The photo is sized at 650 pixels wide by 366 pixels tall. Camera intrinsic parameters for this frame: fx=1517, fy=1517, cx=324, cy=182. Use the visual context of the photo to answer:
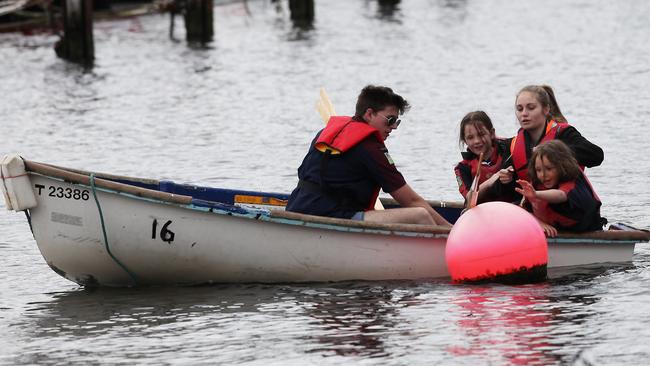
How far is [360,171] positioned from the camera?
11.0 metres

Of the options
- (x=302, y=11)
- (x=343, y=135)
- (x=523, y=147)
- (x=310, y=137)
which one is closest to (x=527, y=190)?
(x=523, y=147)

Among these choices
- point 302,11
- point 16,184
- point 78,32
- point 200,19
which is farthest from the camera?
point 302,11

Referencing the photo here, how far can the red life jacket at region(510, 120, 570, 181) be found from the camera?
11312 millimetres

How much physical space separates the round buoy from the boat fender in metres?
3.00

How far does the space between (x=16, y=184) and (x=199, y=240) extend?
4.50 feet

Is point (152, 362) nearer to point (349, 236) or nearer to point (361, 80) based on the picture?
point (349, 236)

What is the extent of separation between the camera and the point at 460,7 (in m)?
45.1

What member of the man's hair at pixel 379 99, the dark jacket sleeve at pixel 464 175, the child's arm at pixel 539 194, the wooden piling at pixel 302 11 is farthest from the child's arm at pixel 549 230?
the wooden piling at pixel 302 11

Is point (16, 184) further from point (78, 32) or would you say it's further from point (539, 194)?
point (78, 32)

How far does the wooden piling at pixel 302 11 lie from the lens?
40.2 meters

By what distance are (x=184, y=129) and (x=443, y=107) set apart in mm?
4207

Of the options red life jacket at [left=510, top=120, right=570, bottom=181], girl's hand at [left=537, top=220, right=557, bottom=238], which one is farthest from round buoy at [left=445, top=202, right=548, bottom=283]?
red life jacket at [left=510, top=120, right=570, bottom=181]

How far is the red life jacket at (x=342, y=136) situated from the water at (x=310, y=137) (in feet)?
3.47

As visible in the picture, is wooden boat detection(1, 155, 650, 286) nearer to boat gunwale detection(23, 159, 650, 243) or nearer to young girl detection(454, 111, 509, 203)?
boat gunwale detection(23, 159, 650, 243)
